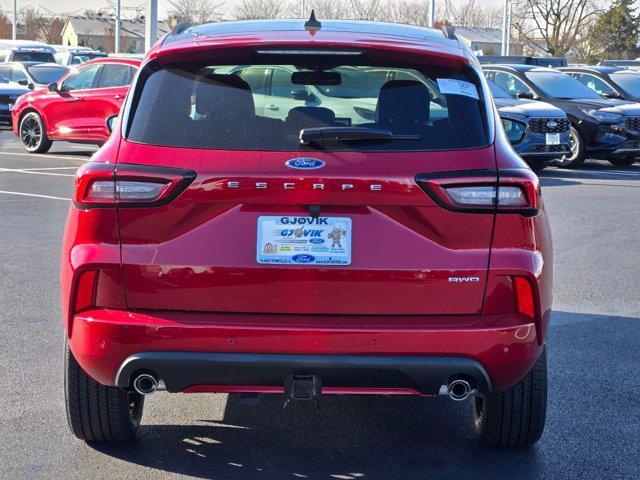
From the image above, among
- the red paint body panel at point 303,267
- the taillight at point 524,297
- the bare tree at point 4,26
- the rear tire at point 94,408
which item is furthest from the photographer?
the bare tree at point 4,26

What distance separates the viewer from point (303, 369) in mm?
3898

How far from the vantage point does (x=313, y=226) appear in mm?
3875

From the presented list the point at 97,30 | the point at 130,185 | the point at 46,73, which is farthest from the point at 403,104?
the point at 97,30

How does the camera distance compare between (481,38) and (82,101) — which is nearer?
(82,101)

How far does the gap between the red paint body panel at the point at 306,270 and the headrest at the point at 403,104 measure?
231mm

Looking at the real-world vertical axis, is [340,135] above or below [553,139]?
above

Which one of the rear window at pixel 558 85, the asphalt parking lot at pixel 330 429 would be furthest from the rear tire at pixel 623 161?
the asphalt parking lot at pixel 330 429

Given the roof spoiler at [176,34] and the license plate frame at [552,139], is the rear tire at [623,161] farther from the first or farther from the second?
the roof spoiler at [176,34]

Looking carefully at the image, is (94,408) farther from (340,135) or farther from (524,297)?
(524,297)

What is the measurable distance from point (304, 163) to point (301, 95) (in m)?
0.42

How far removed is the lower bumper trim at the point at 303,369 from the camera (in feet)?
12.7

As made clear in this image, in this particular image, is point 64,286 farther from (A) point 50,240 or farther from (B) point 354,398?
(A) point 50,240

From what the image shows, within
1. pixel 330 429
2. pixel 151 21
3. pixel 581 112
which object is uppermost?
pixel 151 21

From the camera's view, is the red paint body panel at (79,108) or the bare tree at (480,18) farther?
the bare tree at (480,18)
